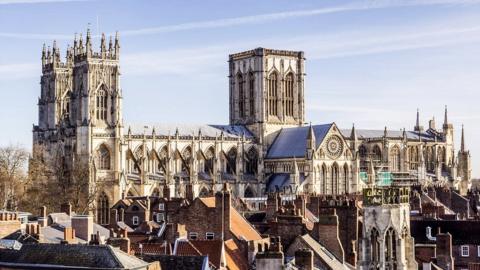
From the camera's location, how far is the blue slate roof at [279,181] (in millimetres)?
115244

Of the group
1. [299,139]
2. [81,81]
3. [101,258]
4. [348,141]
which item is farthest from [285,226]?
[348,141]

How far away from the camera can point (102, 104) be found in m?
105

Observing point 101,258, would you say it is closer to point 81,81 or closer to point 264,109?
point 81,81

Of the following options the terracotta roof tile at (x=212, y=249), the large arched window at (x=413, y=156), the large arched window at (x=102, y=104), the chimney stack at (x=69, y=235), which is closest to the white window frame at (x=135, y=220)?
the chimney stack at (x=69, y=235)

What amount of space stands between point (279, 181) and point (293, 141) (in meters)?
6.42

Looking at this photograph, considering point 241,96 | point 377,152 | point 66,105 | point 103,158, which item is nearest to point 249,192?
point 241,96

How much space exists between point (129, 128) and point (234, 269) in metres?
75.2

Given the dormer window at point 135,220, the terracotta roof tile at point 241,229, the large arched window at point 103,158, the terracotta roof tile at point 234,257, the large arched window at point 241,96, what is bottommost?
the dormer window at point 135,220

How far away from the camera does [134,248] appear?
3897cm

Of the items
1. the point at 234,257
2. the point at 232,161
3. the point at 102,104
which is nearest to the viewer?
the point at 234,257

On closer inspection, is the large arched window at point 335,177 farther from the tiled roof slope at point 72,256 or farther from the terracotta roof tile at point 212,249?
the tiled roof slope at point 72,256

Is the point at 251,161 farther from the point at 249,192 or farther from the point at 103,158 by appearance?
the point at 103,158

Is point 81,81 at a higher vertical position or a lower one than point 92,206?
higher

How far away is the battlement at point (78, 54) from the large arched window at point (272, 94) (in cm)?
2793
